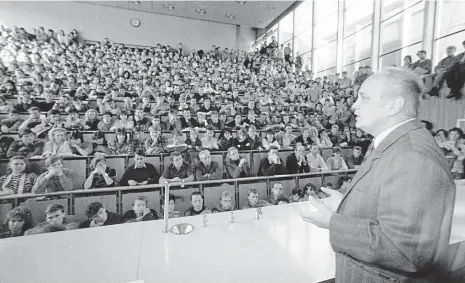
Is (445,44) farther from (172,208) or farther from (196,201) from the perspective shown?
(172,208)

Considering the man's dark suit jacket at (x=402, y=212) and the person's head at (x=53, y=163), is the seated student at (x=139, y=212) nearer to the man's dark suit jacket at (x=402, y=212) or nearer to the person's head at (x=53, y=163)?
the person's head at (x=53, y=163)

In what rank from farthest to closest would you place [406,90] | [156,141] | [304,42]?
[304,42]
[156,141]
[406,90]

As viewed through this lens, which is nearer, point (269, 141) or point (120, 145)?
point (120, 145)

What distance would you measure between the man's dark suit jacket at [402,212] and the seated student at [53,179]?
3336mm

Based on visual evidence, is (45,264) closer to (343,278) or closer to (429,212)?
(343,278)

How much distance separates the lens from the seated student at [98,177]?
3.31m

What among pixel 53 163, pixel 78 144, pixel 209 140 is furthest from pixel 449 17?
pixel 53 163

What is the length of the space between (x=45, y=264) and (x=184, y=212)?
6.49 feet

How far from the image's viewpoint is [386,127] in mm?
840

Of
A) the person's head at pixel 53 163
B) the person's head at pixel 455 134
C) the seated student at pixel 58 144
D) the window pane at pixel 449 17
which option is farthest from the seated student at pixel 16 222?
the window pane at pixel 449 17

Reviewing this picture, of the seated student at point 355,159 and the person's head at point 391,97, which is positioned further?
the seated student at point 355,159

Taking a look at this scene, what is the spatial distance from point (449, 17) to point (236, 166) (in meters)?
7.40

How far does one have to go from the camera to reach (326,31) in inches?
440

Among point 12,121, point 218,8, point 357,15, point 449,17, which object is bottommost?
point 12,121
